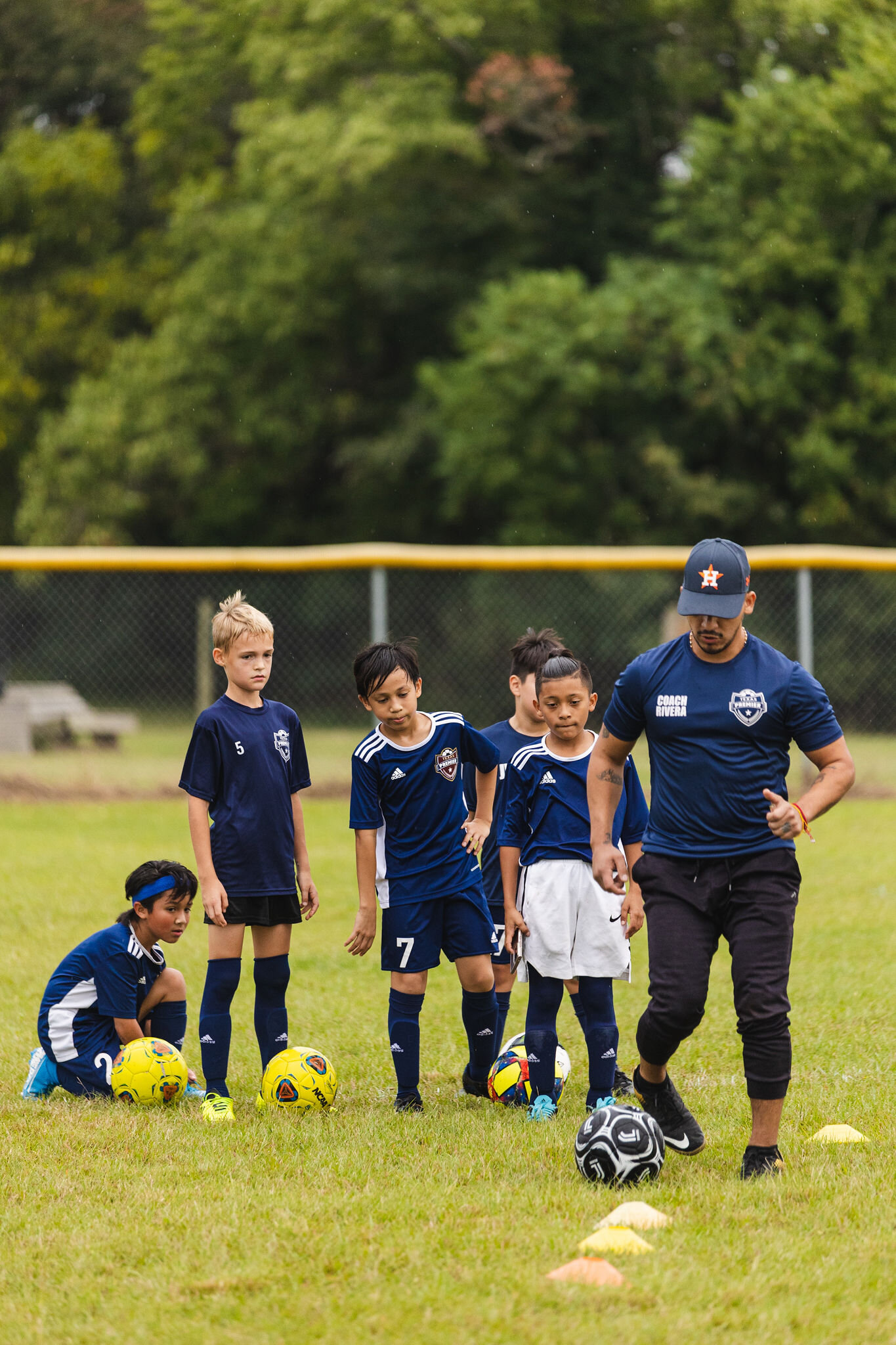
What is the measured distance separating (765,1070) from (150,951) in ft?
8.74

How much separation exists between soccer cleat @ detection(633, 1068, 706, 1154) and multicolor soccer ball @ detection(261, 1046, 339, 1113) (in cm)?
134

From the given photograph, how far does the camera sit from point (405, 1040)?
5.62 m

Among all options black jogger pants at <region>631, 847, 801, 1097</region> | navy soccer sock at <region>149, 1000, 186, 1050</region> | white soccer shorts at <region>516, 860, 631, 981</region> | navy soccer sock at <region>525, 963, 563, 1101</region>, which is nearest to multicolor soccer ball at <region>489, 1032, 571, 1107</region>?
navy soccer sock at <region>525, 963, 563, 1101</region>

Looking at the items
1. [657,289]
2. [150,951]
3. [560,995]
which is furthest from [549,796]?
[657,289]

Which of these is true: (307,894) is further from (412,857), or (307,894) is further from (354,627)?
(354,627)

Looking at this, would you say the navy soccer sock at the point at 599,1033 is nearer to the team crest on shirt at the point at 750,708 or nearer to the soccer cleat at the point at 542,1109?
the soccer cleat at the point at 542,1109

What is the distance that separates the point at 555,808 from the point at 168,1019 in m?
1.91

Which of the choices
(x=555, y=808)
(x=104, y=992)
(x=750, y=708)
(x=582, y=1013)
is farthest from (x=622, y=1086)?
(x=104, y=992)

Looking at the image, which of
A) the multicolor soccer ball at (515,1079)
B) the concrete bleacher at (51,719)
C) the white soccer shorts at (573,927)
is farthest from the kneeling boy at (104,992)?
the concrete bleacher at (51,719)

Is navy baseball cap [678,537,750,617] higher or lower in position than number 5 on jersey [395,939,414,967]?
higher

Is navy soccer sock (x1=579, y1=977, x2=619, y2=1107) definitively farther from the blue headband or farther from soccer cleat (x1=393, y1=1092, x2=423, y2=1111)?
the blue headband

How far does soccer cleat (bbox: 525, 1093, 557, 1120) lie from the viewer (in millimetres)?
5410

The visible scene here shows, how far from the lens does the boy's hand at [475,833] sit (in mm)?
5719

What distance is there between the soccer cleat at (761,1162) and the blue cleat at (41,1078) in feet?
9.24
